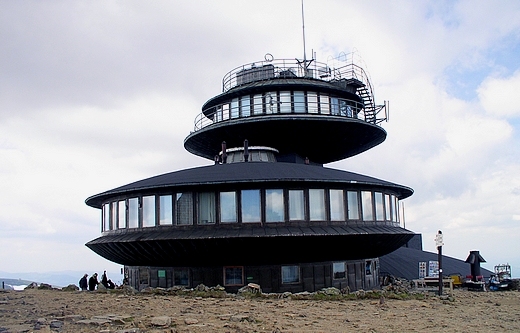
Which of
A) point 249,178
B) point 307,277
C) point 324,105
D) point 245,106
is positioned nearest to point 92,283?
point 249,178

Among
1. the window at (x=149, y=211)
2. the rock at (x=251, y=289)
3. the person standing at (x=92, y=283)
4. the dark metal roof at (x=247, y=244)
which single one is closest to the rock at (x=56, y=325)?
the rock at (x=251, y=289)

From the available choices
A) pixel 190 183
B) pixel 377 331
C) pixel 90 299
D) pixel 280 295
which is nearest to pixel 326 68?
pixel 190 183

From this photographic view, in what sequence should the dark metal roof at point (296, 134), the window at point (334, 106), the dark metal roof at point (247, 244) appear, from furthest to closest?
the window at point (334, 106) → the dark metal roof at point (296, 134) → the dark metal roof at point (247, 244)

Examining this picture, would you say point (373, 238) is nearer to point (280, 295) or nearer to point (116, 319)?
point (280, 295)

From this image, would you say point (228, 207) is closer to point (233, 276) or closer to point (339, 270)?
point (233, 276)

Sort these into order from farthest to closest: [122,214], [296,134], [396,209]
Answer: [296,134], [396,209], [122,214]

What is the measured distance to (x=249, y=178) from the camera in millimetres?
25594

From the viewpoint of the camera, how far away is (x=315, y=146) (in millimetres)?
40594

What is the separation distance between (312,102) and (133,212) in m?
16.1

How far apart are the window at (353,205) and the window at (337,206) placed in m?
0.45

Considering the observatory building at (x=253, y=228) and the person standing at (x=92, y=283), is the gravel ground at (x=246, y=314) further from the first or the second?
the person standing at (x=92, y=283)

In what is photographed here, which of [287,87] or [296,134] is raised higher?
[287,87]

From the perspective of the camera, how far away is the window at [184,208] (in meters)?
26.3

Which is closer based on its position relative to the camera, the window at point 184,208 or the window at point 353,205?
the window at point 184,208
